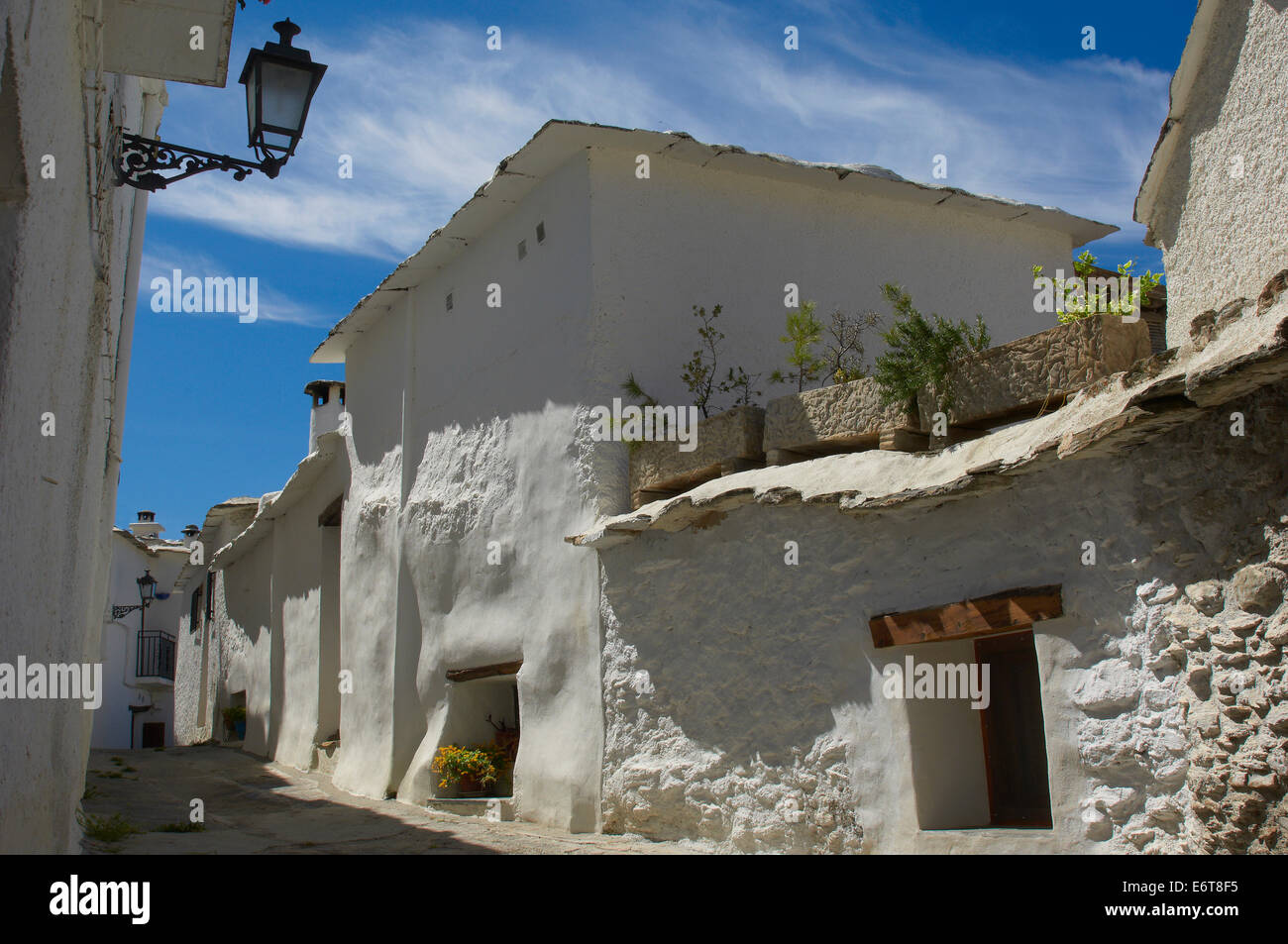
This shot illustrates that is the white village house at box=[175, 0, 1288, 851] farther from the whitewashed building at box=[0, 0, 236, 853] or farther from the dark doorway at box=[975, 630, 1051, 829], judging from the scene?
the whitewashed building at box=[0, 0, 236, 853]

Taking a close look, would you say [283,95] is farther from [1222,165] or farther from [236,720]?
[236,720]

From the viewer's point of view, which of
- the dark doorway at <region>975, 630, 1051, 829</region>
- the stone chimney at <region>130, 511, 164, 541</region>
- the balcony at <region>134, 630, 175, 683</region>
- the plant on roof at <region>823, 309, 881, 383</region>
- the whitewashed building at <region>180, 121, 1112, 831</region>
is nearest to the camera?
the dark doorway at <region>975, 630, 1051, 829</region>

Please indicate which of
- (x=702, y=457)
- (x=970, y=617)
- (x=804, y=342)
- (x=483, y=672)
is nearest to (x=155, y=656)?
(x=483, y=672)

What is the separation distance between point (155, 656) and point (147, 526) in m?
5.53

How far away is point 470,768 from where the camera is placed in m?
9.95

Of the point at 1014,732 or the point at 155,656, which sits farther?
the point at 155,656

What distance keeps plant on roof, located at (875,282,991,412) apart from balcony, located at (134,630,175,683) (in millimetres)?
25074

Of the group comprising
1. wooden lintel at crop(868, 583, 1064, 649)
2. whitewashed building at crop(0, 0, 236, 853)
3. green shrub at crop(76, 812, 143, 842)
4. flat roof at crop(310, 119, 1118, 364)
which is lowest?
green shrub at crop(76, 812, 143, 842)

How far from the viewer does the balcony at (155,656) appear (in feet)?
92.0

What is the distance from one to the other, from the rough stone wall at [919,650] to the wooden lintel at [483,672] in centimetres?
143

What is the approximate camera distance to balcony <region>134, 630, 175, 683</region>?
1104 inches

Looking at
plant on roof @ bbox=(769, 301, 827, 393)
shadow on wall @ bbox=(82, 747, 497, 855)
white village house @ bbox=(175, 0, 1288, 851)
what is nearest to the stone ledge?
white village house @ bbox=(175, 0, 1288, 851)

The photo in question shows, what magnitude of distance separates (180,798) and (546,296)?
234 inches

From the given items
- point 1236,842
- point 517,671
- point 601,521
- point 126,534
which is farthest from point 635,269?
point 126,534
